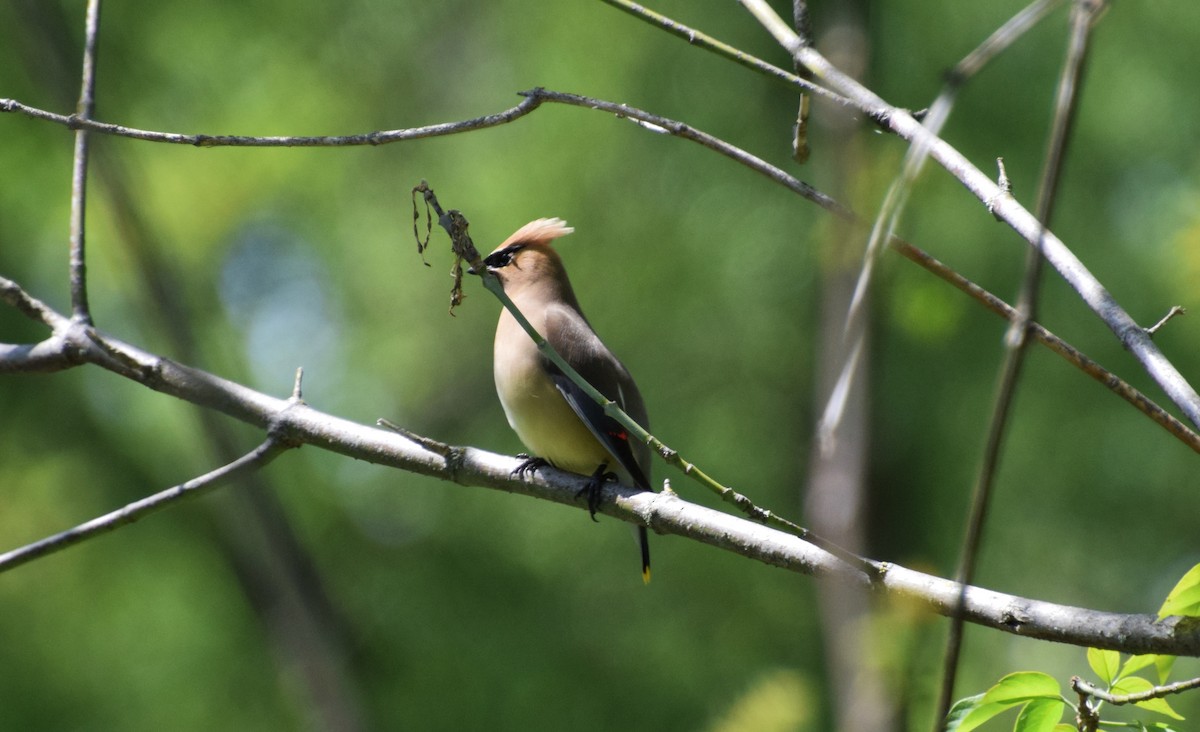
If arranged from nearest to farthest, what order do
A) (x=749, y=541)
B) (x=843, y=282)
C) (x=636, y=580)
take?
1. (x=843, y=282)
2. (x=749, y=541)
3. (x=636, y=580)

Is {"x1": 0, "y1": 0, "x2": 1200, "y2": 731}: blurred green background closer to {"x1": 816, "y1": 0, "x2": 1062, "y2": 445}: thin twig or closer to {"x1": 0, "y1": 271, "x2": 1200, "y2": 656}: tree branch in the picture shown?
{"x1": 0, "y1": 271, "x2": 1200, "y2": 656}: tree branch

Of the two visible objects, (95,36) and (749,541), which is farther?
(95,36)

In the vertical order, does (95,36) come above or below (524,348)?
below

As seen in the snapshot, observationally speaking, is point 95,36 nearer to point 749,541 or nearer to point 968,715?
point 749,541

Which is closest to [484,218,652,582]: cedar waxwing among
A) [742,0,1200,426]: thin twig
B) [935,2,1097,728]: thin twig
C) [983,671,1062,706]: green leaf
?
[742,0,1200,426]: thin twig

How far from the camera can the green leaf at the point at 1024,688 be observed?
157cm

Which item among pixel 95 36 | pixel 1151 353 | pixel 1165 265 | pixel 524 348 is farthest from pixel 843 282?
pixel 1165 265

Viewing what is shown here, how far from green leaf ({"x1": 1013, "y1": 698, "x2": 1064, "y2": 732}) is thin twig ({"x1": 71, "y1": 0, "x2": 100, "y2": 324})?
187 cm

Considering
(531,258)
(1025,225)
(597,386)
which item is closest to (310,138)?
(1025,225)

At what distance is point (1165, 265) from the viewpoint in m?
4.99

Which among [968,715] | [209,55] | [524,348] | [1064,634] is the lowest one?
[968,715]

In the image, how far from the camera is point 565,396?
151 inches

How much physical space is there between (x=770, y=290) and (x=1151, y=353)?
4.17 metres

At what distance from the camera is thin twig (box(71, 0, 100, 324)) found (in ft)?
7.75
